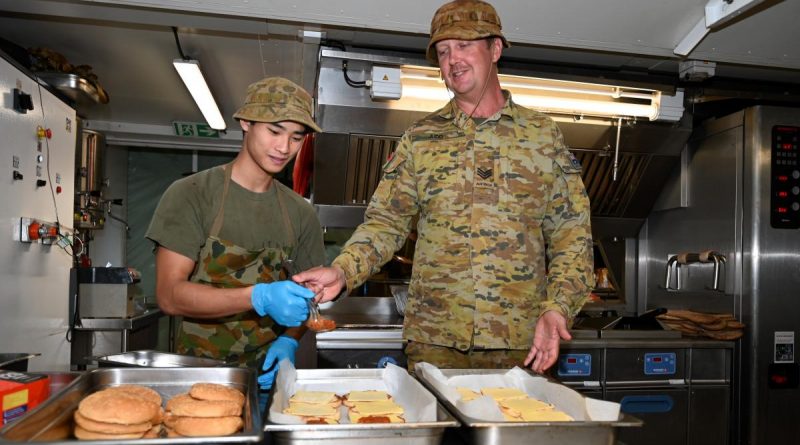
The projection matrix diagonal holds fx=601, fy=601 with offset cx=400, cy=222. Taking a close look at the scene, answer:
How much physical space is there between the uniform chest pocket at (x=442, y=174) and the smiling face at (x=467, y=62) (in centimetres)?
19

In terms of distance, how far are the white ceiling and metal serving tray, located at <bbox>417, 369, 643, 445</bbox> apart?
2.13 m

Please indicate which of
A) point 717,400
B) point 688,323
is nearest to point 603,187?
point 688,323

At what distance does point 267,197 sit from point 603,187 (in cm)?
284

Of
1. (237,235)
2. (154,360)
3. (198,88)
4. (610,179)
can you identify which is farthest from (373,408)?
(198,88)

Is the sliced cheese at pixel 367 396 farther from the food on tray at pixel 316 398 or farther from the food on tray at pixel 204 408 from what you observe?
the food on tray at pixel 204 408

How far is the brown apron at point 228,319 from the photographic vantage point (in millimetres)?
2166

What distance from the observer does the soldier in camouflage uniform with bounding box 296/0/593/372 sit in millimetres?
2010

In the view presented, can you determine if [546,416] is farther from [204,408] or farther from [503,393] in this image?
[204,408]

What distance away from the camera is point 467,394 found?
4.69 ft

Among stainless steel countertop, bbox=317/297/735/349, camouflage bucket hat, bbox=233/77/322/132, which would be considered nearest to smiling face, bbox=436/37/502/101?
camouflage bucket hat, bbox=233/77/322/132

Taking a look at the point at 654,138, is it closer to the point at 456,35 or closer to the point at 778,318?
the point at 778,318

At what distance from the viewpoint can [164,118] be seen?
6758mm

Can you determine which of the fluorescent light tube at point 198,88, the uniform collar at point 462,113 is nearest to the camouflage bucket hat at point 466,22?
the uniform collar at point 462,113

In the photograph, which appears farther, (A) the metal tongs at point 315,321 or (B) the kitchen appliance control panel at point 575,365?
(B) the kitchen appliance control panel at point 575,365
